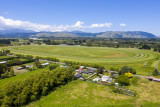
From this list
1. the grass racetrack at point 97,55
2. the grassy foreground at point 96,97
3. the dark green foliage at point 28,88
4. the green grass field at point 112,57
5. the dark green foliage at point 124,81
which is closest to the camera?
the dark green foliage at point 28,88

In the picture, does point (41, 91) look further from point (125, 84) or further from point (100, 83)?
point (125, 84)

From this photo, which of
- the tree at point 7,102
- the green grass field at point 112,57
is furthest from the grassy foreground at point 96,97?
the green grass field at point 112,57

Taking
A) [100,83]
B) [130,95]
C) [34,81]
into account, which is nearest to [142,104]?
[130,95]

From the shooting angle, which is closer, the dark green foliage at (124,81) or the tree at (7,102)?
the tree at (7,102)

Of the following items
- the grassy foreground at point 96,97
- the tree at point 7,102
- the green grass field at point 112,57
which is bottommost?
the grassy foreground at point 96,97

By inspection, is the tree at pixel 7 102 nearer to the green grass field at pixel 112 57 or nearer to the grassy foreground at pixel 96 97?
the grassy foreground at pixel 96 97

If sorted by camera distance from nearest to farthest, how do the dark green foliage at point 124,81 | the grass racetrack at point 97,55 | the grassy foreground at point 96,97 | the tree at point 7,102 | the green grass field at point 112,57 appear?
the tree at point 7,102 < the grassy foreground at point 96,97 < the dark green foliage at point 124,81 < the green grass field at point 112,57 < the grass racetrack at point 97,55
